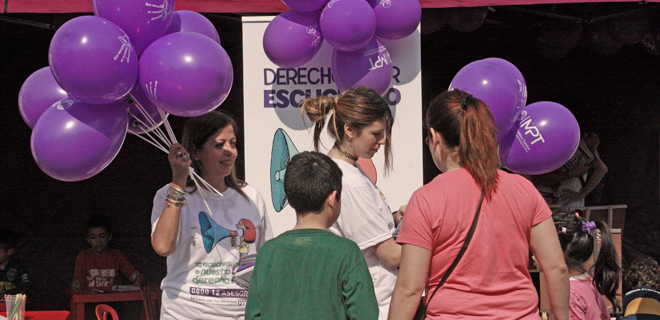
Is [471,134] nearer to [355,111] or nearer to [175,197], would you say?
[355,111]

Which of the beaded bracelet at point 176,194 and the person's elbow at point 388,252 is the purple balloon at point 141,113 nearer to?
the beaded bracelet at point 176,194

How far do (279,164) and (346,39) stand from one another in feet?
2.86

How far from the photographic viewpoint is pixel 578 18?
16.0 ft

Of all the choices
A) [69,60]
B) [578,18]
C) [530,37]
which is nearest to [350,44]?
[69,60]

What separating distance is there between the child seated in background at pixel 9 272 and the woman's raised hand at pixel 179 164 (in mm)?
3280

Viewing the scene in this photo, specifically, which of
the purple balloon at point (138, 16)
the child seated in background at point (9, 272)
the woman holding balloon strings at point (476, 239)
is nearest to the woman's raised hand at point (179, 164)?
the purple balloon at point (138, 16)

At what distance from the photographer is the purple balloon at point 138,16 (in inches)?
89.7

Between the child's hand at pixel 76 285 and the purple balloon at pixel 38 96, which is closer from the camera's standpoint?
the purple balloon at pixel 38 96

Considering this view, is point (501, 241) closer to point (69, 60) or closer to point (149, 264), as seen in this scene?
point (69, 60)

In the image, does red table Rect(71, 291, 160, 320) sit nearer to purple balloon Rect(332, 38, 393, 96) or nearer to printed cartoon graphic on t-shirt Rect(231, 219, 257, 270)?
purple balloon Rect(332, 38, 393, 96)

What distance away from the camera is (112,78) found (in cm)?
215

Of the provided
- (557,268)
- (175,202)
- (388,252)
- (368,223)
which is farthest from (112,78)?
(557,268)

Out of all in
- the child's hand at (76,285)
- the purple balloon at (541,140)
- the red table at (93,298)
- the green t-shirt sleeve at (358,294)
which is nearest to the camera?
the green t-shirt sleeve at (358,294)

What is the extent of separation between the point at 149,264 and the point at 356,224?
415 cm
